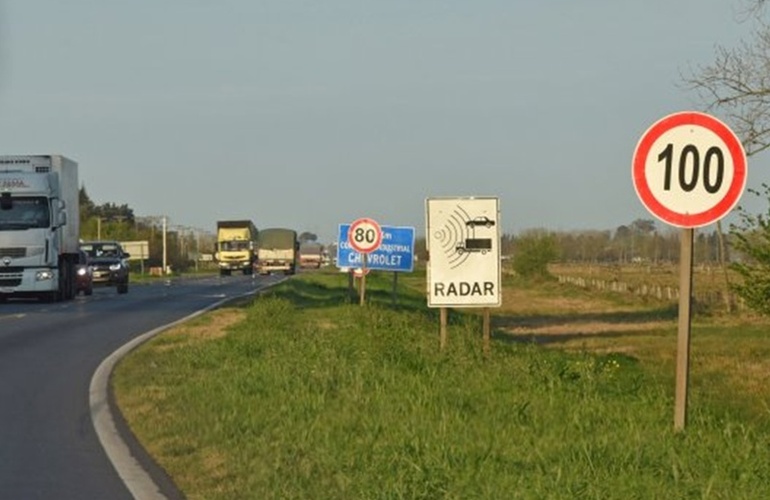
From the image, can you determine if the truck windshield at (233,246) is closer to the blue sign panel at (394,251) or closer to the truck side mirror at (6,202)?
the truck side mirror at (6,202)

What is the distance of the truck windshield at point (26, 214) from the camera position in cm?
4088

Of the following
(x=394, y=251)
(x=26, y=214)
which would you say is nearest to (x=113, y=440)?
(x=394, y=251)

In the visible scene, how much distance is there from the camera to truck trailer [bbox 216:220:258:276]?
99.8 metres

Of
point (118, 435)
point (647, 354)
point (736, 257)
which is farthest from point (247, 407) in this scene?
point (647, 354)

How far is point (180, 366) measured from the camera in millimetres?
18422

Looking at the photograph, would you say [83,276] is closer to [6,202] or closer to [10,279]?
[10,279]

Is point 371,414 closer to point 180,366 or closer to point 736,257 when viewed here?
point 180,366

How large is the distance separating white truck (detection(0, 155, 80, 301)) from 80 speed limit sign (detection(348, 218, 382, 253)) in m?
12.5

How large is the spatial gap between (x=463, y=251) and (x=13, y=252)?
25.6m

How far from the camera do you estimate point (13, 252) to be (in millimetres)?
41906

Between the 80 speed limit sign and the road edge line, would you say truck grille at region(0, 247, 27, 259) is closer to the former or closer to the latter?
the 80 speed limit sign

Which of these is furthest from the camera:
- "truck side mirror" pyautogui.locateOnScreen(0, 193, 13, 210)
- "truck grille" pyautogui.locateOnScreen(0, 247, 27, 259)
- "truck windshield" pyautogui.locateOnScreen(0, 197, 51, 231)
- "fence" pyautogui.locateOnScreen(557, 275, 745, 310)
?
"fence" pyautogui.locateOnScreen(557, 275, 745, 310)

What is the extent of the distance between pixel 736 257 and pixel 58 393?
1251 cm

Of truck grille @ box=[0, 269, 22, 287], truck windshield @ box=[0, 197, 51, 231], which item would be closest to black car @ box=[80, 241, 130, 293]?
truck grille @ box=[0, 269, 22, 287]
